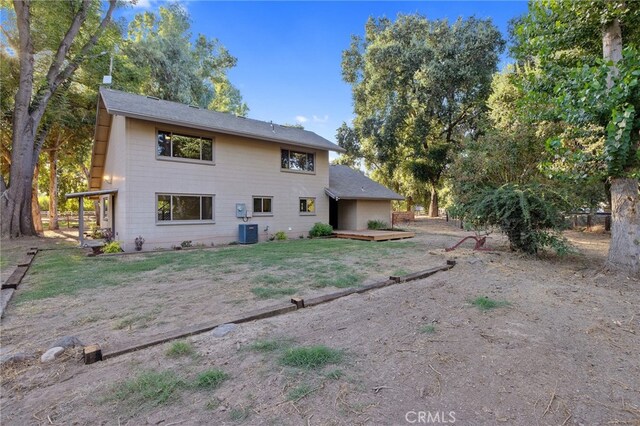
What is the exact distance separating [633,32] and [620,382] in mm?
8316

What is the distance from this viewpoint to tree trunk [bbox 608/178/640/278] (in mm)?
6328

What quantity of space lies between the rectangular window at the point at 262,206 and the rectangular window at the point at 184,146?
8.95 feet

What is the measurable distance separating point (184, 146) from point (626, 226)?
44.4ft

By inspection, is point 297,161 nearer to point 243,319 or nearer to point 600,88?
point 600,88

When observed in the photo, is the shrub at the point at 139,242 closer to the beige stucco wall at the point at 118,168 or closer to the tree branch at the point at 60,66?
the beige stucco wall at the point at 118,168

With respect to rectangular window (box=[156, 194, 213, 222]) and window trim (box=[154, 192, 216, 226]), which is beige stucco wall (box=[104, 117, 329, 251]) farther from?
rectangular window (box=[156, 194, 213, 222])

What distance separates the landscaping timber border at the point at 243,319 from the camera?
3082 mm

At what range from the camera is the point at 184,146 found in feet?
39.9

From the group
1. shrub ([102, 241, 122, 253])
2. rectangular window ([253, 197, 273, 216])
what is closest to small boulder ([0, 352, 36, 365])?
shrub ([102, 241, 122, 253])

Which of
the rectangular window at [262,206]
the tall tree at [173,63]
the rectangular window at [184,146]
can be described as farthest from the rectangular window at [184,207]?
the tall tree at [173,63]

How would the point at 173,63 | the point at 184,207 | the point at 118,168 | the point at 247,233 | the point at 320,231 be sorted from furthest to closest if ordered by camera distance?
the point at 173,63 → the point at 320,231 → the point at 247,233 → the point at 184,207 → the point at 118,168

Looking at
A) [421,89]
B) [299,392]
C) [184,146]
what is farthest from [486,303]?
[421,89]

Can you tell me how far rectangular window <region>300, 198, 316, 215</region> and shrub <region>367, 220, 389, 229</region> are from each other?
3.74m

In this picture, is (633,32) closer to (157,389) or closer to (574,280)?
(574,280)
